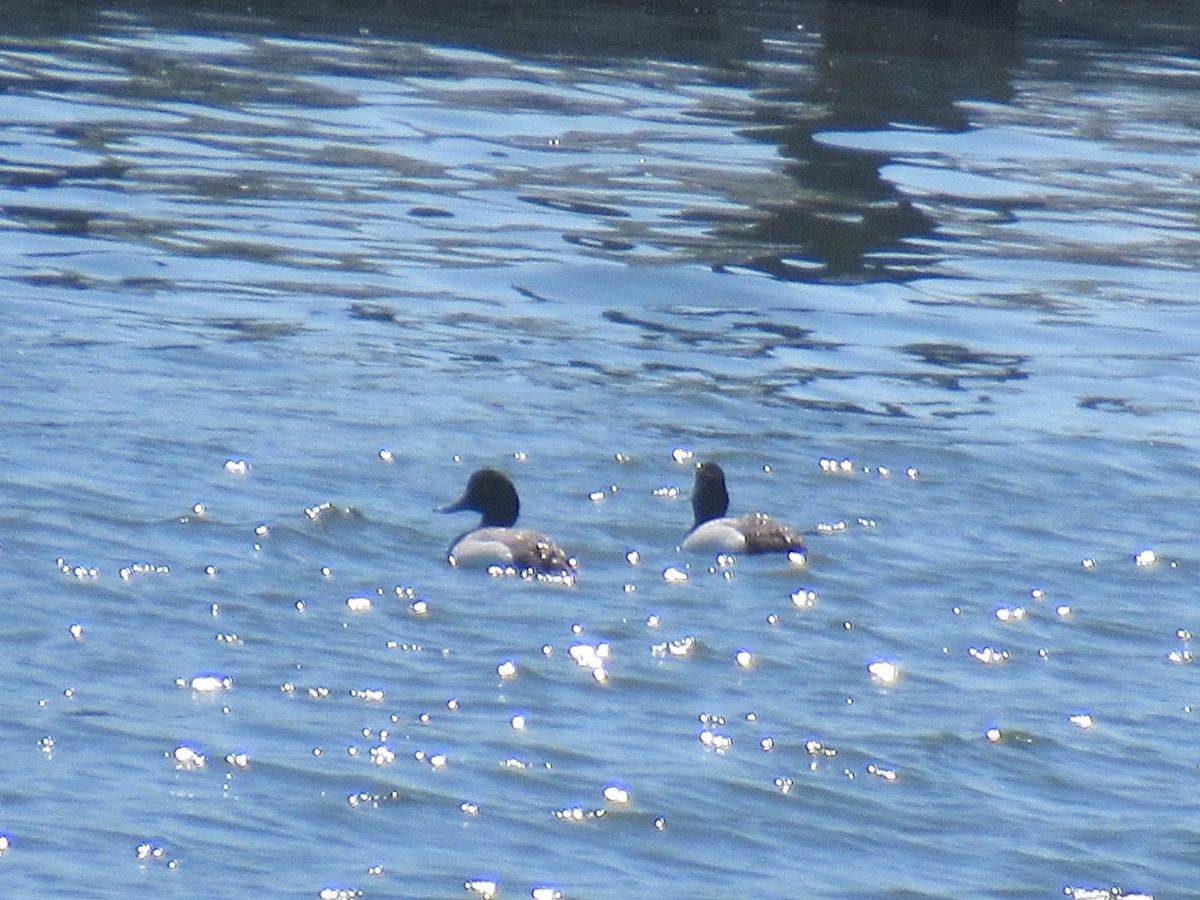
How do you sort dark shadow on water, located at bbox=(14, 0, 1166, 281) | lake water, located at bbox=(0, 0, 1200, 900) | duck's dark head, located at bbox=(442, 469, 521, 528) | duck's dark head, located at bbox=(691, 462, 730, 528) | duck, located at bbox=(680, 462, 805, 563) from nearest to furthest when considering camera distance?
1. lake water, located at bbox=(0, 0, 1200, 900)
2. duck, located at bbox=(680, 462, 805, 563)
3. duck's dark head, located at bbox=(442, 469, 521, 528)
4. duck's dark head, located at bbox=(691, 462, 730, 528)
5. dark shadow on water, located at bbox=(14, 0, 1166, 281)

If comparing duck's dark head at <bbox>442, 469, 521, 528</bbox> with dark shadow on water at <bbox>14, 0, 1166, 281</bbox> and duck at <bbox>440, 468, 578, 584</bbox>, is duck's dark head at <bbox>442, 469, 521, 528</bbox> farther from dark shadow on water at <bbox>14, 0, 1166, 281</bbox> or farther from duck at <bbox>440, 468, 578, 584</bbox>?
dark shadow on water at <bbox>14, 0, 1166, 281</bbox>

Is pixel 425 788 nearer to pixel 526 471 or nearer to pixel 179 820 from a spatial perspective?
pixel 179 820

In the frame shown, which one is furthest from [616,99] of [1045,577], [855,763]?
[855,763]

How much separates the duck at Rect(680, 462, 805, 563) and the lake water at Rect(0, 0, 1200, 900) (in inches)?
4.5

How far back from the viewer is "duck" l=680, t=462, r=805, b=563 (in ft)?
37.1

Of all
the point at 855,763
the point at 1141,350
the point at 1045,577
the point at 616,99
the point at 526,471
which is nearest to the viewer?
the point at 855,763

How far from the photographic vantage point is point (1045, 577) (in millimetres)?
11297

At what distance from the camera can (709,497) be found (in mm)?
11766

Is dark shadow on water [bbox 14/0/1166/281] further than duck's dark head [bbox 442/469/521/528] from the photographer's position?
Yes

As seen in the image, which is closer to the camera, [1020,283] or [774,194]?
[1020,283]

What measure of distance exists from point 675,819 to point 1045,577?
3413mm

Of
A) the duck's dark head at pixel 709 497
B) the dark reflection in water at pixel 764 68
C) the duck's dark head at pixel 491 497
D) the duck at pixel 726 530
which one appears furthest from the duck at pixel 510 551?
the dark reflection in water at pixel 764 68

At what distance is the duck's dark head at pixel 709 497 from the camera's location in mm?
11766

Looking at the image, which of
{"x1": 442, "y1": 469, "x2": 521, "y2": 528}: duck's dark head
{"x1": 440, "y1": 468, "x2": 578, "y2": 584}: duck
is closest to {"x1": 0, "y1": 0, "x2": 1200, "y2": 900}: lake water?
{"x1": 440, "y1": 468, "x2": 578, "y2": 584}: duck
